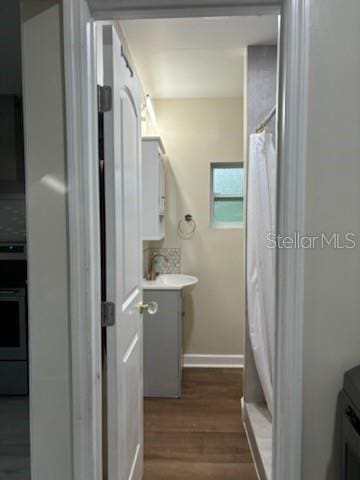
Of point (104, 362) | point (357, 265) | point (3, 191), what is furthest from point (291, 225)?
point (3, 191)

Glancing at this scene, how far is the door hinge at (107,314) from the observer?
1.29 metres

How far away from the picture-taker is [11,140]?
2.84m

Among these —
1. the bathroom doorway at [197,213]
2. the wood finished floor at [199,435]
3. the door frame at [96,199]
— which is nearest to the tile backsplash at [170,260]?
the bathroom doorway at [197,213]

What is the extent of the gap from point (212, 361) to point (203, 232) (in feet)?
4.36

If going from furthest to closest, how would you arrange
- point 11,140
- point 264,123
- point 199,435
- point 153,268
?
point 153,268
point 11,140
point 199,435
point 264,123

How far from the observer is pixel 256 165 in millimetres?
2350

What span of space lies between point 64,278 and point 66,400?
0.41 metres

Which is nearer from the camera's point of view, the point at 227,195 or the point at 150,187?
the point at 150,187

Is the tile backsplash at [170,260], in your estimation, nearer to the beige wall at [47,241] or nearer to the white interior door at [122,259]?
the white interior door at [122,259]

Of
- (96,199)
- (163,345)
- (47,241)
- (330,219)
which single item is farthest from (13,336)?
(330,219)

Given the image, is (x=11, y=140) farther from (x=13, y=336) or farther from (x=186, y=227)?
(x=186, y=227)

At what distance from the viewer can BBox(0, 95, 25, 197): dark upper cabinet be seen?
282cm

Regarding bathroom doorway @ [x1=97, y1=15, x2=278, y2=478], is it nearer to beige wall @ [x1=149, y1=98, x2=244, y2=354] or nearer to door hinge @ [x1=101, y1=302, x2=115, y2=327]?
beige wall @ [x1=149, y1=98, x2=244, y2=354]

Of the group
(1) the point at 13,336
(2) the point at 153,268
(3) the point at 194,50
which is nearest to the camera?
(3) the point at 194,50
